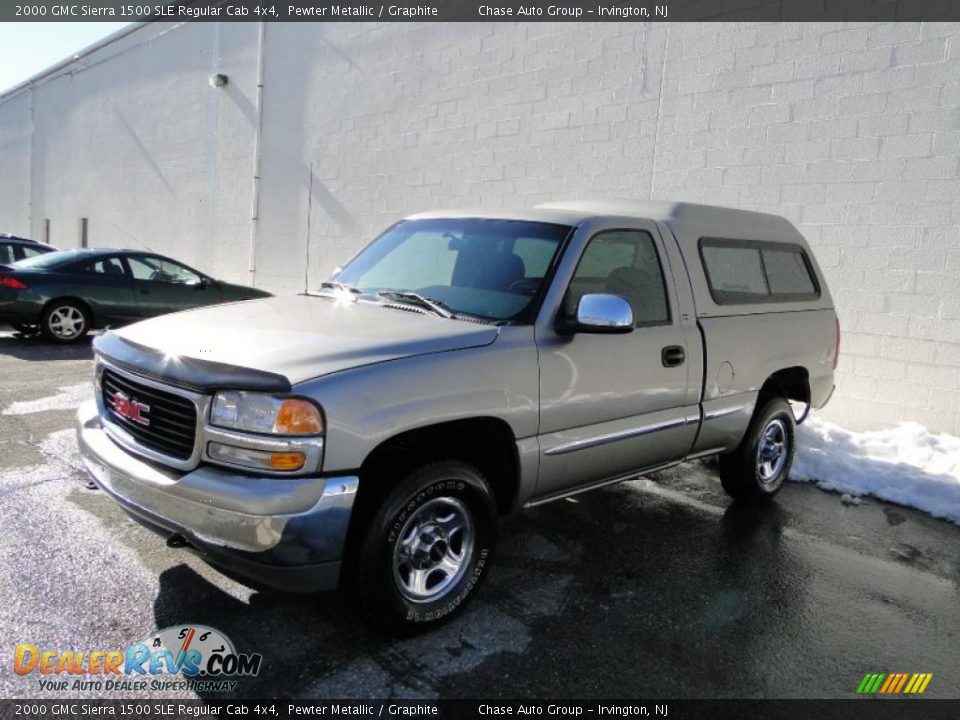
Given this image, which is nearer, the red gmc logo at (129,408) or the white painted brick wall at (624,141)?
the red gmc logo at (129,408)

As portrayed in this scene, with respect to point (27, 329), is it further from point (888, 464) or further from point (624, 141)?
point (888, 464)

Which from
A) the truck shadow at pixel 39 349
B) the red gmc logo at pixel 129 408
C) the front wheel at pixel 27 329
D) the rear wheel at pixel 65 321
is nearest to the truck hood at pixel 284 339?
the red gmc logo at pixel 129 408

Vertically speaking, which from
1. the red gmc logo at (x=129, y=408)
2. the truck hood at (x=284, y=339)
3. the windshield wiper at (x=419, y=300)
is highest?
the windshield wiper at (x=419, y=300)

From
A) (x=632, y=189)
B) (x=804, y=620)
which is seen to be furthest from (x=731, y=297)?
(x=632, y=189)

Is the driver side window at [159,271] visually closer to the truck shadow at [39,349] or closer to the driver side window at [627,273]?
the truck shadow at [39,349]

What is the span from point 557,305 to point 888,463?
13.7 feet

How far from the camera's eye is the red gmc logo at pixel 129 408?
313 centimetres

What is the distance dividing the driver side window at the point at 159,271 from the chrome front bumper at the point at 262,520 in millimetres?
8731

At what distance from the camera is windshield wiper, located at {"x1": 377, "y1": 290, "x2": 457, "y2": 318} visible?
3621mm

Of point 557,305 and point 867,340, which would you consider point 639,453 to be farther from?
point 867,340

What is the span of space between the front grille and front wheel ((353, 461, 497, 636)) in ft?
2.66

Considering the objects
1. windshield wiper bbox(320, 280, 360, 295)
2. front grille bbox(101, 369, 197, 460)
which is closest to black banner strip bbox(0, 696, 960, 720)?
front grille bbox(101, 369, 197, 460)

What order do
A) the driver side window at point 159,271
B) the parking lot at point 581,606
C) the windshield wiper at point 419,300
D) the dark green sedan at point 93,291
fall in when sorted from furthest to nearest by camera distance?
the driver side window at point 159,271
the dark green sedan at point 93,291
the windshield wiper at point 419,300
the parking lot at point 581,606

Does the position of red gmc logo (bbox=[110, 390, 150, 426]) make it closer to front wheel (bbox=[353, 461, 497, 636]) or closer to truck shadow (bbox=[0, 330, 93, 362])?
front wheel (bbox=[353, 461, 497, 636])
